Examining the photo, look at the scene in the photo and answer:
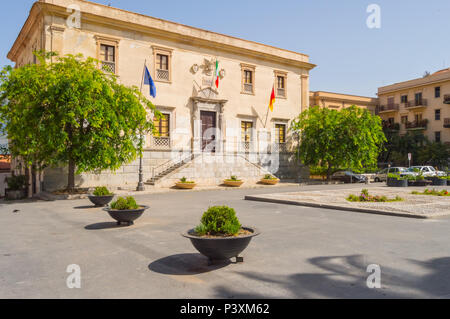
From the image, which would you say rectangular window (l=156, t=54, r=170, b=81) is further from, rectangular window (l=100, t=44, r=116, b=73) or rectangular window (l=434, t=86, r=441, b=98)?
rectangular window (l=434, t=86, r=441, b=98)

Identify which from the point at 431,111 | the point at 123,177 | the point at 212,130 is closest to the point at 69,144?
the point at 123,177

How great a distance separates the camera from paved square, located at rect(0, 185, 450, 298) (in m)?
5.02

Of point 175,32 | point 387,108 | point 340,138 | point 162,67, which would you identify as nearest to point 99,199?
point 162,67

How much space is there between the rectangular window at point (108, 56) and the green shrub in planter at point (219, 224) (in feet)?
67.8

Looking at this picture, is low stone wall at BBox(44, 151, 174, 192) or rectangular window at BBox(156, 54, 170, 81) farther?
rectangular window at BBox(156, 54, 170, 81)

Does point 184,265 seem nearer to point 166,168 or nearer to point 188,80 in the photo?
point 166,168

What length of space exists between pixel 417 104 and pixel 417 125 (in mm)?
2810

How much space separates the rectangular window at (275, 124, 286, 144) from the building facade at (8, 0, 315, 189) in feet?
0.29

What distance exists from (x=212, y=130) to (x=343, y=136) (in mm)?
11160

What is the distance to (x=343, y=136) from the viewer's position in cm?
3197

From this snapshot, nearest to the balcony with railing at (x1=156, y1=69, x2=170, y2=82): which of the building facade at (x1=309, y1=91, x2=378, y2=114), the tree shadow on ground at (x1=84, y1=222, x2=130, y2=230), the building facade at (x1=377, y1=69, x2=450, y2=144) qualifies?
the tree shadow on ground at (x1=84, y1=222, x2=130, y2=230)

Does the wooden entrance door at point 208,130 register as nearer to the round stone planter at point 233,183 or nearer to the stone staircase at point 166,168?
the stone staircase at point 166,168

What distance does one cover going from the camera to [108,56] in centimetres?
2470
